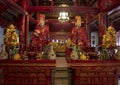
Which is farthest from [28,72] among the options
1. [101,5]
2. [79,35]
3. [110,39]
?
[101,5]

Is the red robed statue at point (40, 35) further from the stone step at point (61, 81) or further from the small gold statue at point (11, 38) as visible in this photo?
the stone step at point (61, 81)

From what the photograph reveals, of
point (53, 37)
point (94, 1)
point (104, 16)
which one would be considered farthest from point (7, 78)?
point (53, 37)

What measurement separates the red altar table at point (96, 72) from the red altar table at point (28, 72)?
2.08ft

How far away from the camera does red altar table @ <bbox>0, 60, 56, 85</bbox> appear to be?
4.95 metres

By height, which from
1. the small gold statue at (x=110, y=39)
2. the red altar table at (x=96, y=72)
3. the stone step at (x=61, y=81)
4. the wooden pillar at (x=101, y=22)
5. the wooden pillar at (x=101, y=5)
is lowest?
the stone step at (x=61, y=81)

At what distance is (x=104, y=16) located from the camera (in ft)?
26.4

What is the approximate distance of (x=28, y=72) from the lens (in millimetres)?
4992

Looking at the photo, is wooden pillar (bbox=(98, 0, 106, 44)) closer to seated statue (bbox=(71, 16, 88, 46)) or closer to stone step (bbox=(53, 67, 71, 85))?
seated statue (bbox=(71, 16, 88, 46))

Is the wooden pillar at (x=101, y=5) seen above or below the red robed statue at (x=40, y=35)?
above

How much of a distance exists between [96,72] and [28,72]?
5.60ft

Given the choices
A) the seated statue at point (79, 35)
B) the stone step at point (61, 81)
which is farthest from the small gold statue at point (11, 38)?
the seated statue at point (79, 35)

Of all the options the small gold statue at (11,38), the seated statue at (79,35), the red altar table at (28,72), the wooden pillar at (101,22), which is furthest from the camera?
the seated statue at (79,35)

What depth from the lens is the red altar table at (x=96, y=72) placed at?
4.96 metres

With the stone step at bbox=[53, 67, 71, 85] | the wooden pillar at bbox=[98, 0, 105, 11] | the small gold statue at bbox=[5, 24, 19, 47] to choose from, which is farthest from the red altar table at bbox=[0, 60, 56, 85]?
the wooden pillar at bbox=[98, 0, 105, 11]
